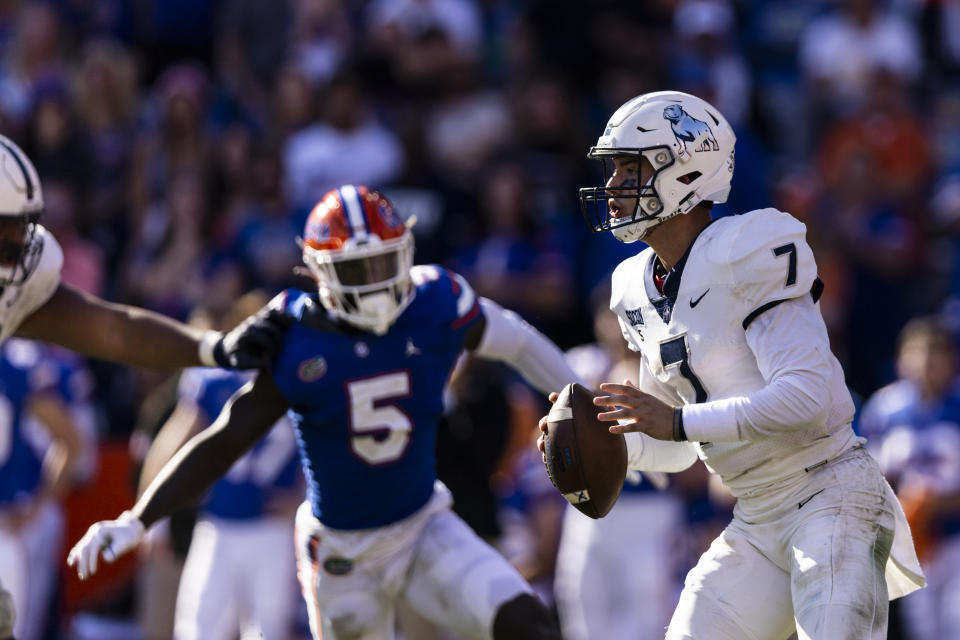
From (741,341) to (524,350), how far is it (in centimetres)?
133

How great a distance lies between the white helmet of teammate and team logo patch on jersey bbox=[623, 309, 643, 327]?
1.87m

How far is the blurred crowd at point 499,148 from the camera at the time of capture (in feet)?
26.2

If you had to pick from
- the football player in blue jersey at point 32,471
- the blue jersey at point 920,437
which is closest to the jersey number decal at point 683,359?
the blue jersey at point 920,437

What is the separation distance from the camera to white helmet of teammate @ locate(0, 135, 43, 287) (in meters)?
4.62

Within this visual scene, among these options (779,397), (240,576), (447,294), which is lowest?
(240,576)

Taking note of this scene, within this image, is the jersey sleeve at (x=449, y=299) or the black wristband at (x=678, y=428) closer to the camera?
the black wristband at (x=678, y=428)

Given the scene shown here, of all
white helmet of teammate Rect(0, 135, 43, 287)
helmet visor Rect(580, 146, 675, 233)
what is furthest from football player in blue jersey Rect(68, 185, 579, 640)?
helmet visor Rect(580, 146, 675, 233)

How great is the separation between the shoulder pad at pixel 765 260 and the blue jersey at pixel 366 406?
1326 millimetres

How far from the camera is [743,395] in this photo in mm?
3881

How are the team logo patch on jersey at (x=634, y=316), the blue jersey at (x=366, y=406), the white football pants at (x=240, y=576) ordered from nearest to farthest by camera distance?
the team logo patch on jersey at (x=634, y=316) < the blue jersey at (x=366, y=406) < the white football pants at (x=240, y=576)

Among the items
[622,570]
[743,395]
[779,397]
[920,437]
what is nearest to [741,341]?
[743,395]

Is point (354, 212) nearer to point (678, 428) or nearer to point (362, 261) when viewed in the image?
point (362, 261)

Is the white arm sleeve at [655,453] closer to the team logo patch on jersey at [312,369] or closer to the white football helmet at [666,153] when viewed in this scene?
the white football helmet at [666,153]

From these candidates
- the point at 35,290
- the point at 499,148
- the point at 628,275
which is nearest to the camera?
the point at 628,275
